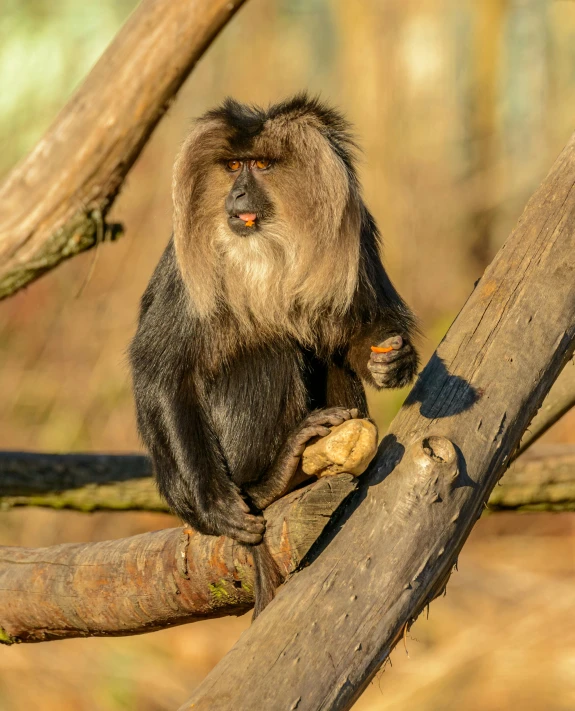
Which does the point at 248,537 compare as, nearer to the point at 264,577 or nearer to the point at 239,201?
the point at 264,577

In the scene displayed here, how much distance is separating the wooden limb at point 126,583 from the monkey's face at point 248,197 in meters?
1.02

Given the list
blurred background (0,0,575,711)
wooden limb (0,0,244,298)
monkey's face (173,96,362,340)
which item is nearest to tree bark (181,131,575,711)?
monkey's face (173,96,362,340)

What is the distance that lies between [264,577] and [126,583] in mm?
814

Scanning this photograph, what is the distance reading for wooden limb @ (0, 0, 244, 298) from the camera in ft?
15.2

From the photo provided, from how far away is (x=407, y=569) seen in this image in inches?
108

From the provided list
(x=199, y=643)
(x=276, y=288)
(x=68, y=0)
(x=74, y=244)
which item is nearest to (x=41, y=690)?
(x=199, y=643)

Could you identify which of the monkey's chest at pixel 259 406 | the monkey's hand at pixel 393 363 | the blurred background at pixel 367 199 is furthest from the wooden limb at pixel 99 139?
the blurred background at pixel 367 199

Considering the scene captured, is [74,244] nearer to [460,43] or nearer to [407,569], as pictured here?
[407,569]

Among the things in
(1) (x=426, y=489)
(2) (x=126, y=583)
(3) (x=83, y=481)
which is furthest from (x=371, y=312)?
(3) (x=83, y=481)

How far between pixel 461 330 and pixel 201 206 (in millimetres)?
1129

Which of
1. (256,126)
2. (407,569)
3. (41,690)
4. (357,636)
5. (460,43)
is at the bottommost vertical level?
(41,690)

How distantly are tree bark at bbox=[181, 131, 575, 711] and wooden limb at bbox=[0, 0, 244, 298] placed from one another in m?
1.99

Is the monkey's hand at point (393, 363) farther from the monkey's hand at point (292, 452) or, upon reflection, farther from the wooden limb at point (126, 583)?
the wooden limb at point (126, 583)

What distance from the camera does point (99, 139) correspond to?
15.7 feet
